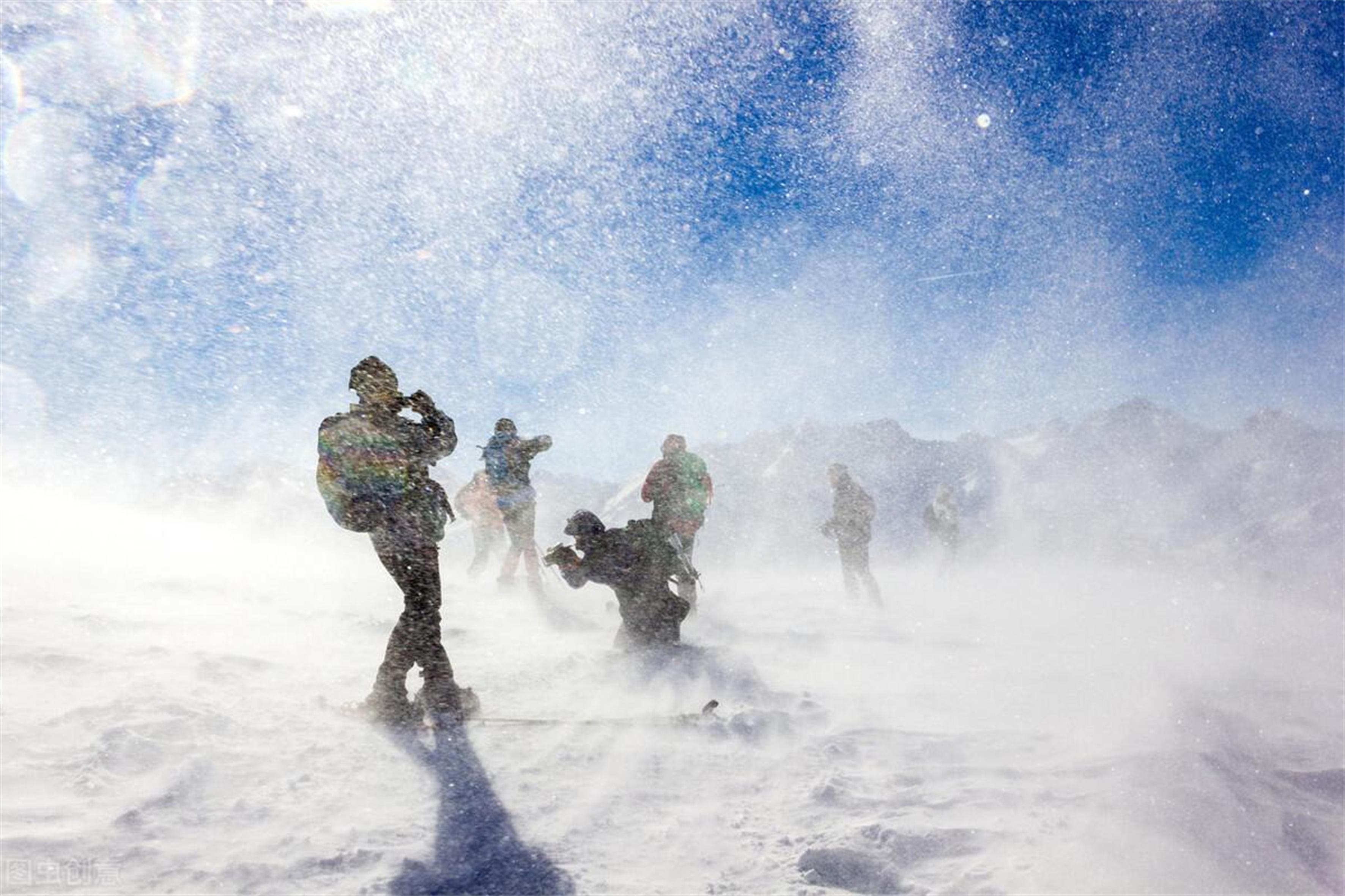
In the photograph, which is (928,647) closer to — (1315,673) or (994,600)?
(1315,673)

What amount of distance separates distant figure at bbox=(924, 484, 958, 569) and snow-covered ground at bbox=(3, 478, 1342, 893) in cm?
993

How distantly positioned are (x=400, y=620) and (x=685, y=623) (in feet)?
15.4

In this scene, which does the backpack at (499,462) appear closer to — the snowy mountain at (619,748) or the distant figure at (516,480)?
the distant figure at (516,480)

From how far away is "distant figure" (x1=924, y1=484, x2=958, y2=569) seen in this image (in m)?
18.1

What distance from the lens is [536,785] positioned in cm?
371

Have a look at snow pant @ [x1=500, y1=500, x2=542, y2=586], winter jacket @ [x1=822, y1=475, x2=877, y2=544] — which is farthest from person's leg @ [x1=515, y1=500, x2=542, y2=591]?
winter jacket @ [x1=822, y1=475, x2=877, y2=544]

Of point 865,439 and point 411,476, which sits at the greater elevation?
point 865,439

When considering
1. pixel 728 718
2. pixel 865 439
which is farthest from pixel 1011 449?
pixel 728 718

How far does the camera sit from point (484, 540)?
40.4ft

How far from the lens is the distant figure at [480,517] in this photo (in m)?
11.9

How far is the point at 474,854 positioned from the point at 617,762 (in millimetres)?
1225

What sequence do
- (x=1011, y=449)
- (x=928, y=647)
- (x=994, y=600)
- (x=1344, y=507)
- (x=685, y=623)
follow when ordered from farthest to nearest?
1. (x=1011, y=449)
2. (x=1344, y=507)
3. (x=994, y=600)
4. (x=685, y=623)
5. (x=928, y=647)

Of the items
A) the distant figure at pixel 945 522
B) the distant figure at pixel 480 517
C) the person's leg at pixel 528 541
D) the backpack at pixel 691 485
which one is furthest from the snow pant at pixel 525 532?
the distant figure at pixel 945 522

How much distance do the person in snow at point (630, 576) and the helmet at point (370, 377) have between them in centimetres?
257
